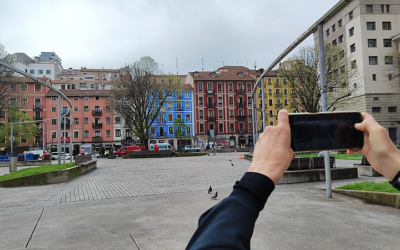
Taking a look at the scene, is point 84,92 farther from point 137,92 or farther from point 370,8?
point 370,8

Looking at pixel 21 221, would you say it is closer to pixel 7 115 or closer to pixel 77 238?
pixel 77 238

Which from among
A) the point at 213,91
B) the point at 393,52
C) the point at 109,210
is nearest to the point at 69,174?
the point at 109,210

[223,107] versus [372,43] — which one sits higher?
[372,43]

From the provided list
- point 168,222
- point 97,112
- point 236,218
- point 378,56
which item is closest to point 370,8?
point 378,56

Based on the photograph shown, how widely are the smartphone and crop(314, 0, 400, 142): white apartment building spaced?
48.7 m

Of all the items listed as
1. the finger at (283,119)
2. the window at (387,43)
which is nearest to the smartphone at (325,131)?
the finger at (283,119)

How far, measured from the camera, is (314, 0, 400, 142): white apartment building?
4544 centimetres

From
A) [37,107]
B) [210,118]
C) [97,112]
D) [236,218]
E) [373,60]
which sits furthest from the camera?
[210,118]

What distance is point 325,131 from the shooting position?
1329 mm

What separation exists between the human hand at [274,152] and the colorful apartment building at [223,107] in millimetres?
72685

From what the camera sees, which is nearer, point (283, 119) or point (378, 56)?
point (283, 119)

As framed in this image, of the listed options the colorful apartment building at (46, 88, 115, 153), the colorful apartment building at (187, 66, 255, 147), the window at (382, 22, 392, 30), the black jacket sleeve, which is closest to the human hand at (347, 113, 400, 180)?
the black jacket sleeve

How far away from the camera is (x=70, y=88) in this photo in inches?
3130

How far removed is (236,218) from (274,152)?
287mm
